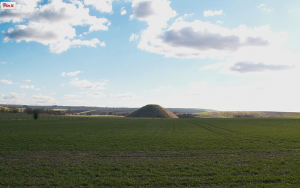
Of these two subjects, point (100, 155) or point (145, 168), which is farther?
point (100, 155)

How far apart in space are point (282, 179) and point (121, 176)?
35.4 feet

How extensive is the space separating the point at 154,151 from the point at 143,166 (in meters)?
6.43

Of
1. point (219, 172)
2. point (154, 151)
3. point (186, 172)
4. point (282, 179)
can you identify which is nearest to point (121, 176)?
point (186, 172)

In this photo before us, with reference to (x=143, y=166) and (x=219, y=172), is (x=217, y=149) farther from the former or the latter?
(x=143, y=166)

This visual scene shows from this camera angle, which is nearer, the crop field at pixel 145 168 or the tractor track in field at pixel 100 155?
the crop field at pixel 145 168

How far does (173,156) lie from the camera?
20781mm

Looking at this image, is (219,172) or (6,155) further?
(6,155)

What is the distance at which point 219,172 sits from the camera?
1498 cm

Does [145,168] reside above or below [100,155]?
above

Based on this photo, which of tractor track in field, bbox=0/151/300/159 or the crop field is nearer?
the crop field

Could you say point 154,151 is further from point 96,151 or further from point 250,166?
point 250,166

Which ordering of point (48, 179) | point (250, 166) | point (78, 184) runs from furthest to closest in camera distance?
point (250, 166), point (48, 179), point (78, 184)

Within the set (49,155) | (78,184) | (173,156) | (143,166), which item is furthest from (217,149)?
(49,155)

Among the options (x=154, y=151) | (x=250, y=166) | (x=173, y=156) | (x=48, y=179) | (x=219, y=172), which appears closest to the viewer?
(x=48, y=179)
